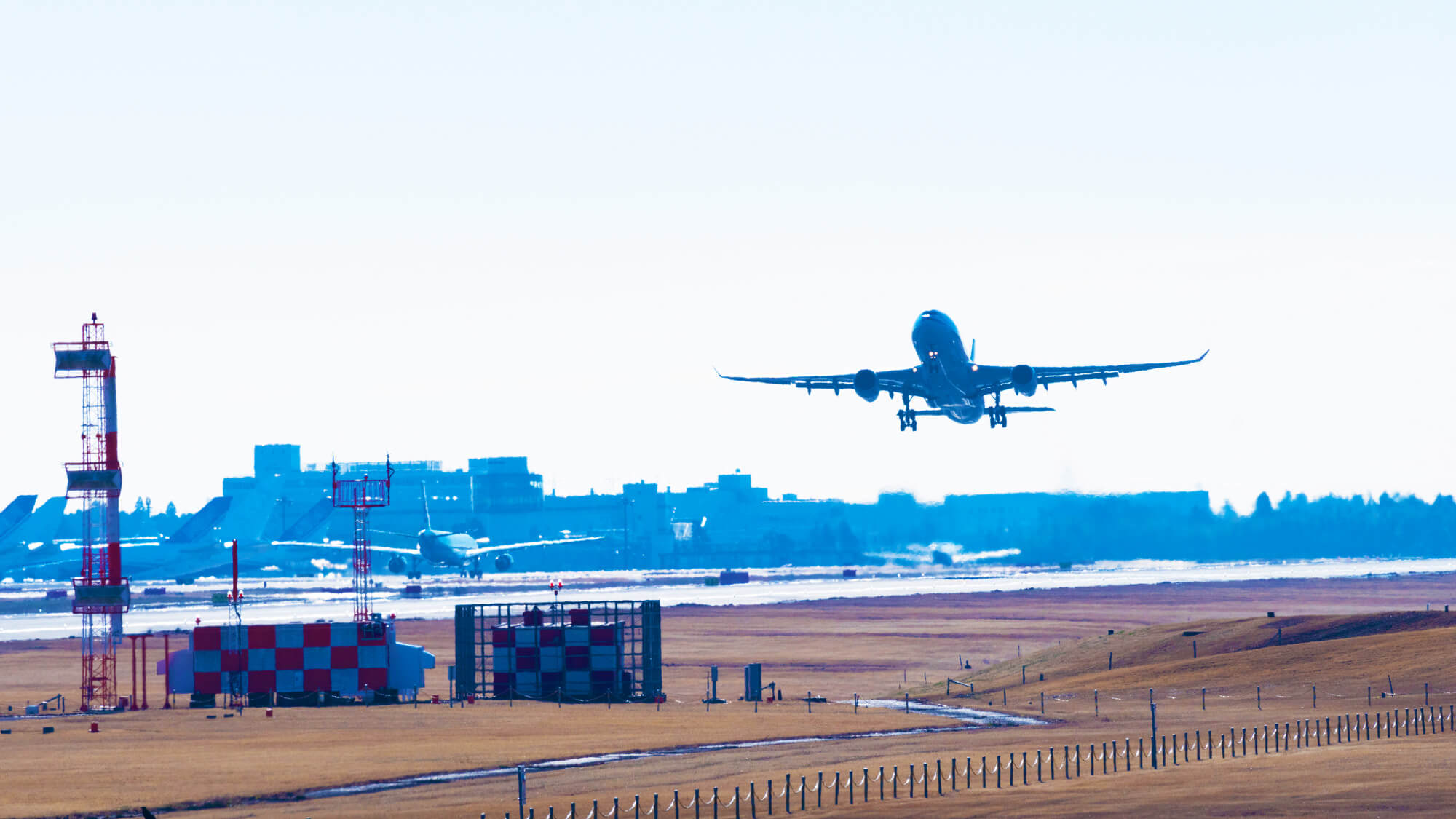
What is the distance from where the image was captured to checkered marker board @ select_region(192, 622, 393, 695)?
72188 mm

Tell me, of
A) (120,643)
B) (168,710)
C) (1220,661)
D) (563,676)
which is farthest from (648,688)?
(120,643)

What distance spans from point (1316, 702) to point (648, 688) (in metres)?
28.6

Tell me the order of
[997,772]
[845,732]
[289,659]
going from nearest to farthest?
1. [997,772]
2. [845,732]
3. [289,659]

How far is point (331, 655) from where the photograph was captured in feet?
238

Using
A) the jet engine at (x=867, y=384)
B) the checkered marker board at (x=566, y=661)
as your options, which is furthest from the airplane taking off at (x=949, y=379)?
the checkered marker board at (x=566, y=661)

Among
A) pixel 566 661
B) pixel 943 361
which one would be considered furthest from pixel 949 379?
pixel 566 661

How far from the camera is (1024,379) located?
7912cm

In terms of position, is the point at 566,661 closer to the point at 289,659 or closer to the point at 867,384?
the point at 289,659

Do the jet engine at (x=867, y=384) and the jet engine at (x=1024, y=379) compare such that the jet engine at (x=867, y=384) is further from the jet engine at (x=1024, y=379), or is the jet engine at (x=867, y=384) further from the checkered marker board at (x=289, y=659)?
the checkered marker board at (x=289, y=659)

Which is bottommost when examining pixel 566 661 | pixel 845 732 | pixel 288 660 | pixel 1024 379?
pixel 845 732

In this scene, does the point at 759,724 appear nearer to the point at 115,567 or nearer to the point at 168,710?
the point at 168,710

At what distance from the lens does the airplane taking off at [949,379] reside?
7738 centimetres

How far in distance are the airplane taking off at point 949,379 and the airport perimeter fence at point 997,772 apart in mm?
21627

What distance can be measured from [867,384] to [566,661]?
19174mm
